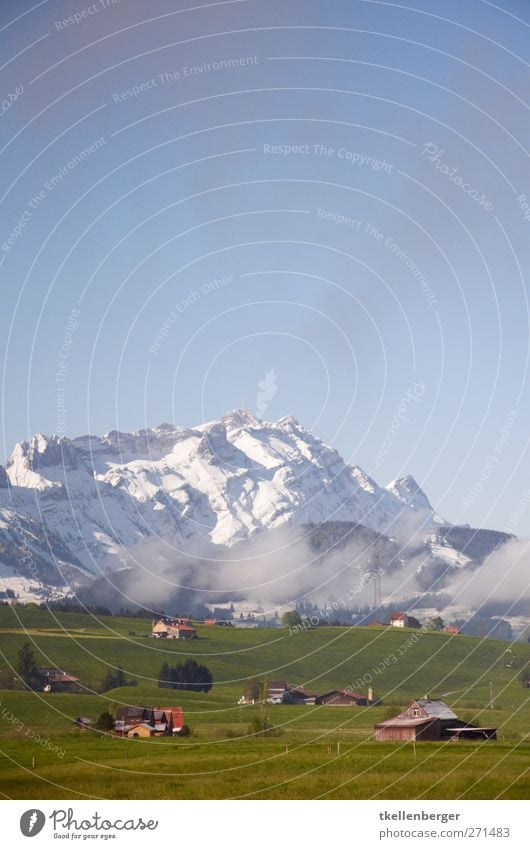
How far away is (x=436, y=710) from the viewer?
62094mm

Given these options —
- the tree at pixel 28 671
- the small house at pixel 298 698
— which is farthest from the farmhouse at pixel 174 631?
the small house at pixel 298 698

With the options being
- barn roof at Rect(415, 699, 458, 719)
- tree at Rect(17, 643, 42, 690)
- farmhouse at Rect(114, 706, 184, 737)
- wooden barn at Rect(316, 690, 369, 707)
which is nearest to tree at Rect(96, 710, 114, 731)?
farmhouse at Rect(114, 706, 184, 737)

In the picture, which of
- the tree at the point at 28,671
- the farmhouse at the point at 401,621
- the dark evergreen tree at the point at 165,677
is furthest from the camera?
the farmhouse at the point at 401,621

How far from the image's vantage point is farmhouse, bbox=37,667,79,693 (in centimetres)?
11018

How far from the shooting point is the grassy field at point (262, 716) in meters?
32.9

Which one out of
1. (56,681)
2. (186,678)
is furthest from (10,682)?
(186,678)

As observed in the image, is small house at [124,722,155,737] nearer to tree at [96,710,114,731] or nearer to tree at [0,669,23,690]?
tree at [96,710,114,731]

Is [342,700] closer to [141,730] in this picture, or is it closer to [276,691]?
[276,691]

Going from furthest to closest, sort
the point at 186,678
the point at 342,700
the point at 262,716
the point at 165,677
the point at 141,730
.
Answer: the point at 165,677
the point at 186,678
the point at 342,700
the point at 262,716
the point at 141,730

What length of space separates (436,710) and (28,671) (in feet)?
205

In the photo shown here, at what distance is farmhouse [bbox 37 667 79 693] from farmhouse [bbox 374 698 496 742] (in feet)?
190

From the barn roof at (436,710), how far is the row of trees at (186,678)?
58.6 meters

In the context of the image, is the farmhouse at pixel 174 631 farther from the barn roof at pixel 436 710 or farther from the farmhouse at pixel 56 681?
the barn roof at pixel 436 710
